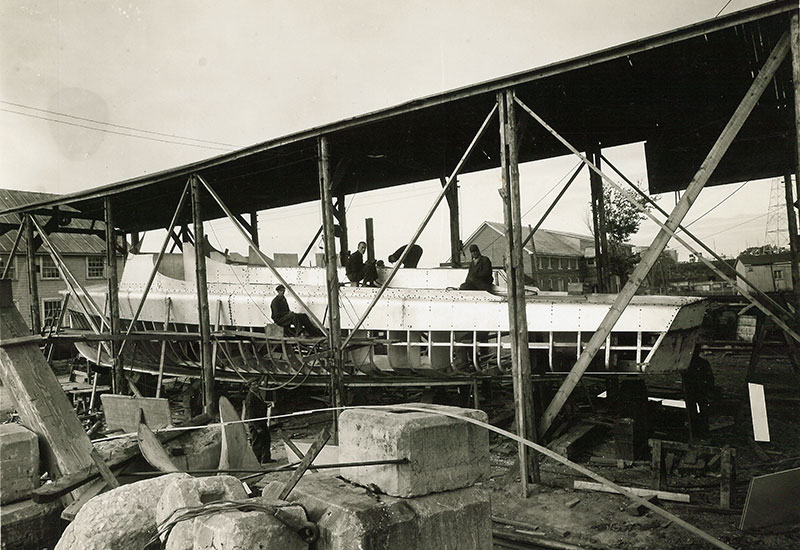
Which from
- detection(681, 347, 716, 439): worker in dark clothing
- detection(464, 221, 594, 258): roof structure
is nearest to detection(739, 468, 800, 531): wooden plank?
detection(681, 347, 716, 439): worker in dark clothing

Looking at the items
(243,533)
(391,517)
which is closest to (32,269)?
(243,533)

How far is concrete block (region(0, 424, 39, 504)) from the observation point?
477cm

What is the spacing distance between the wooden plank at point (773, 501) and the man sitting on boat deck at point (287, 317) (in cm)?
792

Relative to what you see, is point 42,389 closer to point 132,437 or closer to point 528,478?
point 132,437

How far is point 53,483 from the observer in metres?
4.62

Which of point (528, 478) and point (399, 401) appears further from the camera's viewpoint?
point (399, 401)

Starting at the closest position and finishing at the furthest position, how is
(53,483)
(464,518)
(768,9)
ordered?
(464,518), (53,483), (768,9)

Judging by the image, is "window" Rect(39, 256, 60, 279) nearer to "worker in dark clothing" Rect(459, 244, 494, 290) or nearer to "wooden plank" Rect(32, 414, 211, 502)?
"worker in dark clothing" Rect(459, 244, 494, 290)

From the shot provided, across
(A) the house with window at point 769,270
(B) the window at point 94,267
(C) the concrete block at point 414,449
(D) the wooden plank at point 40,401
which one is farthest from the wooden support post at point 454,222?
(B) the window at point 94,267

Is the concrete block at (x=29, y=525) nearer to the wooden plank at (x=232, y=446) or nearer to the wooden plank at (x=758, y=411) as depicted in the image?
the wooden plank at (x=232, y=446)

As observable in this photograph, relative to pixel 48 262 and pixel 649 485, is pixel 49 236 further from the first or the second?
pixel 649 485

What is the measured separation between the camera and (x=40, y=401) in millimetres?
5203

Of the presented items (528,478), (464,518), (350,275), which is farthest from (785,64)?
(350,275)

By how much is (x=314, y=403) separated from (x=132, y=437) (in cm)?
781
